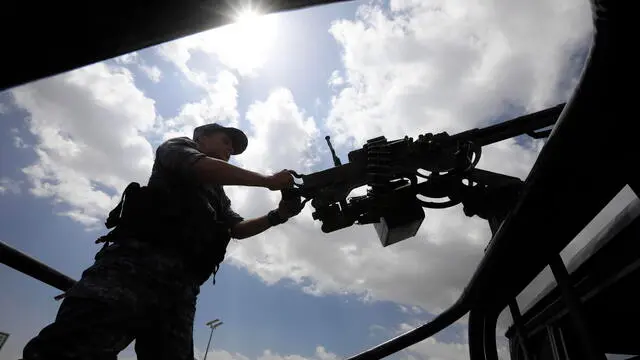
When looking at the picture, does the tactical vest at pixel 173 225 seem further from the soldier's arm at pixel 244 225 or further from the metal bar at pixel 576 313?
→ the metal bar at pixel 576 313

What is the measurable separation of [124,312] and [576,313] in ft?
6.22

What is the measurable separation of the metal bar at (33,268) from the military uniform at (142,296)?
0.65ft

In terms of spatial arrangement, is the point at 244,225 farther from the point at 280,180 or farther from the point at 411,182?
the point at 411,182

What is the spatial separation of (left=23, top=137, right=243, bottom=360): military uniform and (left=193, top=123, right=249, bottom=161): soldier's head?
1.25 ft

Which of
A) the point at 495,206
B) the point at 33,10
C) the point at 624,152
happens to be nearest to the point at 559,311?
the point at 495,206

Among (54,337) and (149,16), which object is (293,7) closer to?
(149,16)

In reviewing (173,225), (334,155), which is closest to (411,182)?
(334,155)

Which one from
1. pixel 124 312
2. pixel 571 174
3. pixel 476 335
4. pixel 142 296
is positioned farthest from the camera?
pixel 142 296

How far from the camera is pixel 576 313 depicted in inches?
39.7

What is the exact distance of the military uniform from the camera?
1411 mm

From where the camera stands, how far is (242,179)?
1.99 metres

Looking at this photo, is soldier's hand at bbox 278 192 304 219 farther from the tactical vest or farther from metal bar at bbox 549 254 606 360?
metal bar at bbox 549 254 606 360

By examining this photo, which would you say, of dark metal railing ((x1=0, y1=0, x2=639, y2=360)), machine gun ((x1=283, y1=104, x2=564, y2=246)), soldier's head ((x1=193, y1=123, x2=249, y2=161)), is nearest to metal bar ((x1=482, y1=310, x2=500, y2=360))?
dark metal railing ((x1=0, y1=0, x2=639, y2=360))

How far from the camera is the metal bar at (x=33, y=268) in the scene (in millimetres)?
1498
